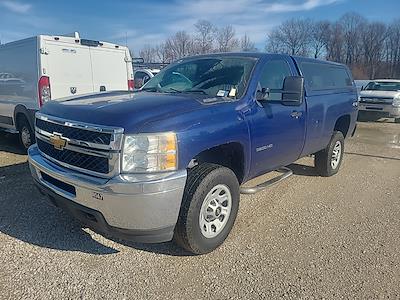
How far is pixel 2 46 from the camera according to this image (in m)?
7.43

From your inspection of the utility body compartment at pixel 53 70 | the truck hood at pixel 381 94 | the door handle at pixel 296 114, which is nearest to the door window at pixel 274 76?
the door handle at pixel 296 114

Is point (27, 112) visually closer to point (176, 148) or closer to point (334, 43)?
point (176, 148)

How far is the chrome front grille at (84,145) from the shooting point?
2.60 m

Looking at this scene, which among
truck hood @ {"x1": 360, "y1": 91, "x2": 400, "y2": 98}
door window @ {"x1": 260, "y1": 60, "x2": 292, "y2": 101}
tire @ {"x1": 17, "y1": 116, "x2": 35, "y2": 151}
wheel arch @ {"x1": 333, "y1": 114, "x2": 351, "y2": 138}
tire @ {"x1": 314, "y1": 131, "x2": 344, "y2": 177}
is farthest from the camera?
truck hood @ {"x1": 360, "y1": 91, "x2": 400, "y2": 98}

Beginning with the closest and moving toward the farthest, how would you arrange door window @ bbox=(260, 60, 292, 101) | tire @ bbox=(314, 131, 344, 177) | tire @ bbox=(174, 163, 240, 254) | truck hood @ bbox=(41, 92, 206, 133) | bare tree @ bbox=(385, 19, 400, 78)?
truck hood @ bbox=(41, 92, 206, 133), tire @ bbox=(174, 163, 240, 254), door window @ bbox=(260, 60, 292, 101), tire @ bbox=(314, 131, 344, 177), bare tree @ bbox=(385, 19, 400, 78)

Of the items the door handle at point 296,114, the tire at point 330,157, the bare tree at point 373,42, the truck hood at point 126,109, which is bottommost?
the tire at point 330,157

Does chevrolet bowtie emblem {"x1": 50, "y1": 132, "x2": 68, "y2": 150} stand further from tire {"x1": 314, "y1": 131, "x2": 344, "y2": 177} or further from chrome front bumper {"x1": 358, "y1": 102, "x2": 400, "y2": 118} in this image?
chrome front bumper {"x1": 358, "y1": 102, "x2": 400, "y2": 118}

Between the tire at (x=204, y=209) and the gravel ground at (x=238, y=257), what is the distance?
0.16 metres

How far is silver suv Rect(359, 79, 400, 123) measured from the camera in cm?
1262

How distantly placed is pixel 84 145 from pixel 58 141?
0.37 meters

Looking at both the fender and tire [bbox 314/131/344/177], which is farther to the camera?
the fender

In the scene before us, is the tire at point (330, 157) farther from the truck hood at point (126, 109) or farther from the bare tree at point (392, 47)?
the bare tree at point (392, 47)

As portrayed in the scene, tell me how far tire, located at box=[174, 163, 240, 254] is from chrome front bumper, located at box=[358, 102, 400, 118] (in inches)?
455

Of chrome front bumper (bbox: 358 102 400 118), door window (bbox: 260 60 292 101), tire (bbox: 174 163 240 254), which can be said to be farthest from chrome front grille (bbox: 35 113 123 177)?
chrome front bumper (bbox: 358 102 400 118)
